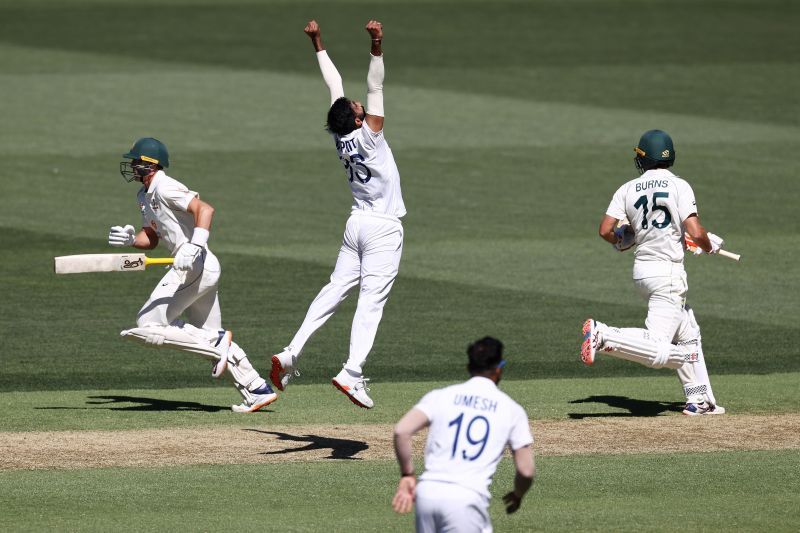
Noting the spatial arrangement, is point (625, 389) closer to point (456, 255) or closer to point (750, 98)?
point (456, 255)

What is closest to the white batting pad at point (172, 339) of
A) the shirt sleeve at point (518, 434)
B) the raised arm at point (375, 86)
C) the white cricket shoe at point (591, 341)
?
A: the raised arm at point (375, 86)

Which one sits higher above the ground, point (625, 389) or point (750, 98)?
point (750, 98)

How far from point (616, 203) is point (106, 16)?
38739mm

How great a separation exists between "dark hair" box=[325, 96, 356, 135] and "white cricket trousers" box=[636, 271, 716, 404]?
3301 mm

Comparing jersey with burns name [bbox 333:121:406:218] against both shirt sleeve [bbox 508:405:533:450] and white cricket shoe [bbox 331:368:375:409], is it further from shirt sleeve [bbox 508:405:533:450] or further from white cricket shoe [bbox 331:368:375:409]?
shirt sleeve [bbox 508:405:533:450]

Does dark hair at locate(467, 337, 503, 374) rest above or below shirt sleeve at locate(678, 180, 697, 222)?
below

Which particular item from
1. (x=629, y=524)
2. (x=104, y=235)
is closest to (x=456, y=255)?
(x=104, y=235)

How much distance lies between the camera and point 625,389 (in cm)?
1548

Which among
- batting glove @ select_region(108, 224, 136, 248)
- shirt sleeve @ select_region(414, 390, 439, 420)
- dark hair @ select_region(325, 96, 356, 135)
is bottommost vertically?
shirt sleeve @ select_region(414, 390, 439, 420)

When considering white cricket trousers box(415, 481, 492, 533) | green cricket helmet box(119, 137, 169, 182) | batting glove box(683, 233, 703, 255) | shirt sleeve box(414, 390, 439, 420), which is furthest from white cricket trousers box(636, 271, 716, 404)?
white cricket trousers box(415, 481, 492, 533)

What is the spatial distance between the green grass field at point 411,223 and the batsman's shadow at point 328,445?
29 cm

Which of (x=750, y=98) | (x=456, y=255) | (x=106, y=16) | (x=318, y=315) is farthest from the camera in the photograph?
(x=106, y=16)

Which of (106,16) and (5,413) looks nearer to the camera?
(5,413)

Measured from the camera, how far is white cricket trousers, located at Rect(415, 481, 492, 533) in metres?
7.81
